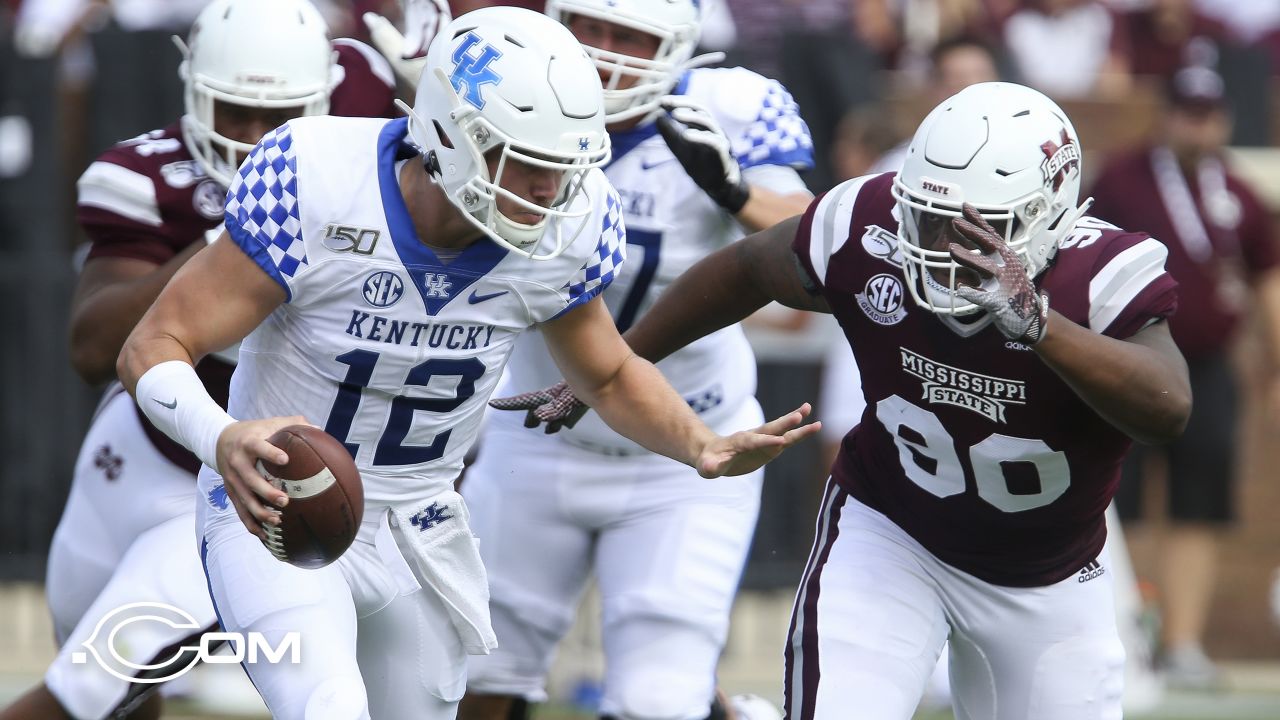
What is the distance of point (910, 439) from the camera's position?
402 centimetres

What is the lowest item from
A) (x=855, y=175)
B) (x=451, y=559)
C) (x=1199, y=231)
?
(x=1199, y=231)

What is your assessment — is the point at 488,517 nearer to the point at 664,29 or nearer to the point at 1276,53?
the point at 664,29

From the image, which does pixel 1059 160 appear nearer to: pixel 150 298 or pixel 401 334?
pixel 401 334

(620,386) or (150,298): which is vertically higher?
(620,386)

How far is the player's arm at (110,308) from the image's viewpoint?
173 inches

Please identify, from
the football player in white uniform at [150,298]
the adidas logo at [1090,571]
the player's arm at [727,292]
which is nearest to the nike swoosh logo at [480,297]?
the player's arm at [727,292]

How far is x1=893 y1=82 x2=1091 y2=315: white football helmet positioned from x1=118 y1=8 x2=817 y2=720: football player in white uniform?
0.40 metres

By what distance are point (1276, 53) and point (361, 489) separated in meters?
7.26

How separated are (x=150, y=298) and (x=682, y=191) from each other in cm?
128

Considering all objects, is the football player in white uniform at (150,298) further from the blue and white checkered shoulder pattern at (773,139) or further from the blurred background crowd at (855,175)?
the blurred background crowd at (855,175)

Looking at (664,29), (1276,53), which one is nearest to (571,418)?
(664,29)

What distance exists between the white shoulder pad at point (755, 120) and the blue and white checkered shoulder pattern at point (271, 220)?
4.46ft

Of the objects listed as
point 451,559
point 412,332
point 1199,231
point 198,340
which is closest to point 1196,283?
point 1199,231

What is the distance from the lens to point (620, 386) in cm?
398
